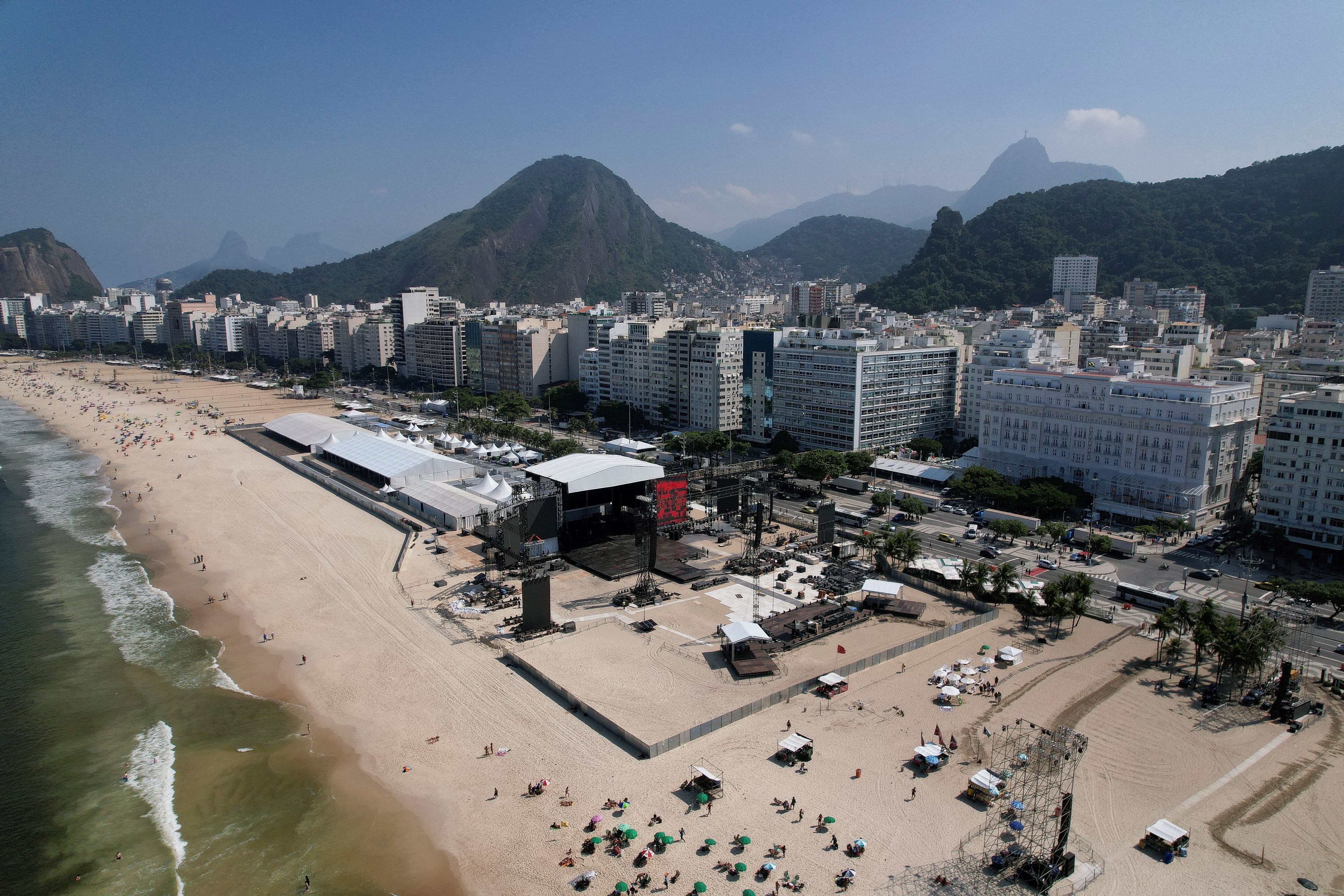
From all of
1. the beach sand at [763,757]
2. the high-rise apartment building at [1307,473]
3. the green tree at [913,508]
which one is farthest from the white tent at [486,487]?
the high-rise apartment building at [1307,473]

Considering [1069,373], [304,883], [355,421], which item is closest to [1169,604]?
[1069,373]

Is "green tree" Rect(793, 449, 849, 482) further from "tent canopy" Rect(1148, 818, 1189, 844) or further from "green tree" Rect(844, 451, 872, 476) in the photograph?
"tent canopy" Rect(1148, 818, 1189, 844)

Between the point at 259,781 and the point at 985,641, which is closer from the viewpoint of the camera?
the point at 259,781

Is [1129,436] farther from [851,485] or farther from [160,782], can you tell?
[160,782]

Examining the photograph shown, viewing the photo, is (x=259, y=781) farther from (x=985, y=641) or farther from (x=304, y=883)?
(x=985, y=641)

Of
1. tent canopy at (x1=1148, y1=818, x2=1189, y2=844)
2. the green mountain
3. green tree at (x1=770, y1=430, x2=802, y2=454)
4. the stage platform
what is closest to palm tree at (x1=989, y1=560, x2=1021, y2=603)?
the stage platform

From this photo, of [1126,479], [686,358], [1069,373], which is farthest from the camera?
[686,358]
